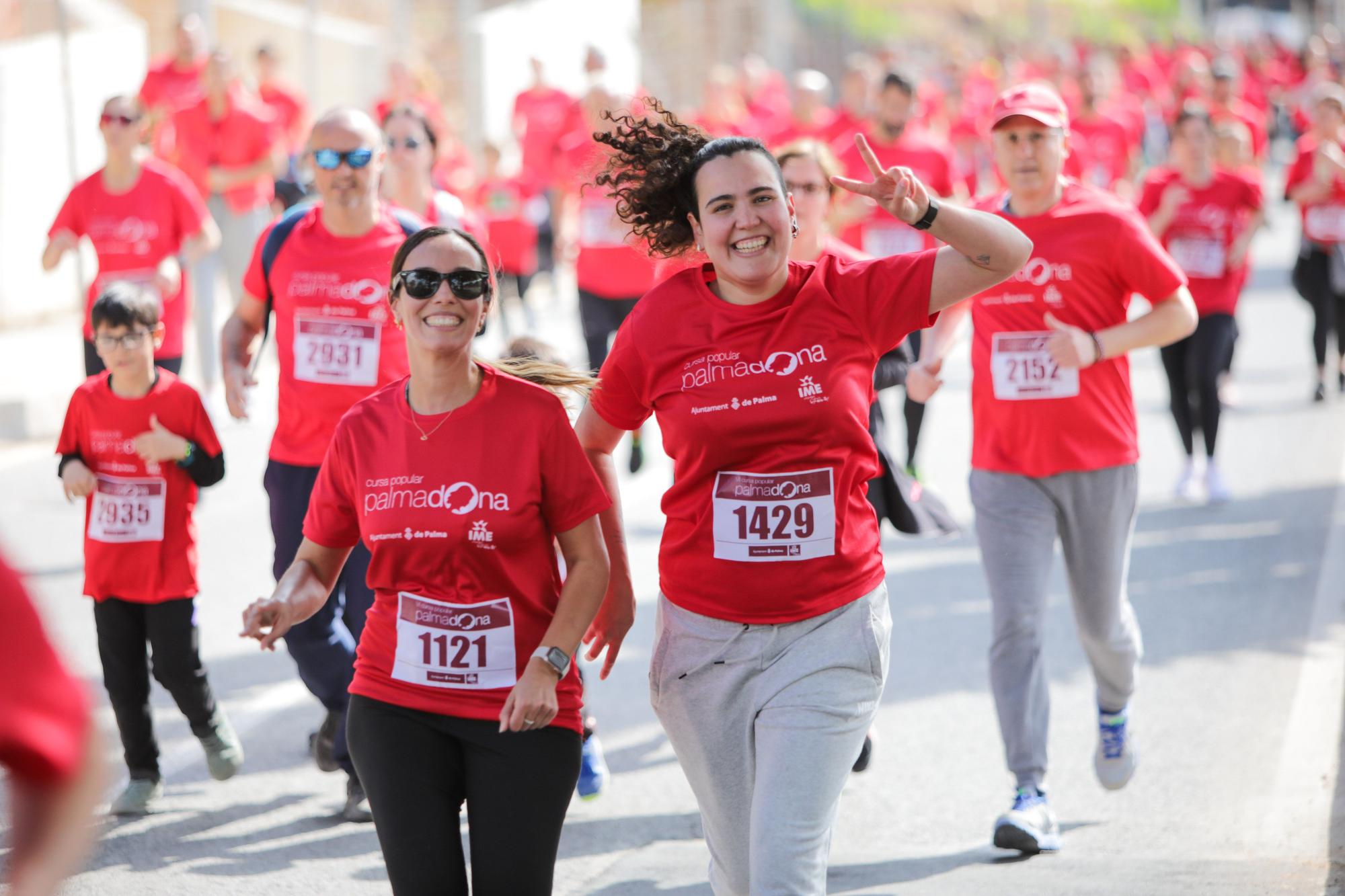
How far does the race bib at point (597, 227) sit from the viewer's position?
1027 cm

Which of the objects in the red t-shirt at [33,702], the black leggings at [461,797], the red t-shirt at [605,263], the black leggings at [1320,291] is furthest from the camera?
the black leggings at [1320,291]

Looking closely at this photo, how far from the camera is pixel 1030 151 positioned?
5.09 metres

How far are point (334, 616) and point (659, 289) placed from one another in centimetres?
205

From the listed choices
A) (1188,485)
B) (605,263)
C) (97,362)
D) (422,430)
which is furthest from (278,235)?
(1188,485)

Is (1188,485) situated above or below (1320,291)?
below

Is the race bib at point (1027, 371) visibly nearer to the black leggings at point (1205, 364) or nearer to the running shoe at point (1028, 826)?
the running shoe at point (1028, 826)

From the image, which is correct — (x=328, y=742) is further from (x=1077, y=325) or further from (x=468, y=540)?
(x=1077, y=325)

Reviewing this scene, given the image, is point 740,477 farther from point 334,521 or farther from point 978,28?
point 978,28

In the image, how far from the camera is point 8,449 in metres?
11.3

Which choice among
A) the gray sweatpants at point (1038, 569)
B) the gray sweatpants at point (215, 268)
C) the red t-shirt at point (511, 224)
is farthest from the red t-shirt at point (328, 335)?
the red t-shirt at point (511, 224)

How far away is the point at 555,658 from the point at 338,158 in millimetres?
2468

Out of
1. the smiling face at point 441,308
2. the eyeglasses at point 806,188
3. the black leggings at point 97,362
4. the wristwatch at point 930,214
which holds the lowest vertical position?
the black leggings at point 97,362

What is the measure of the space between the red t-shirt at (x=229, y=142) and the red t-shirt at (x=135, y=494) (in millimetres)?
7746

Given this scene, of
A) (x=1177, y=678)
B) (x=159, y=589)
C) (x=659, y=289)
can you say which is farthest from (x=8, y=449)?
(x=659, y=289)
